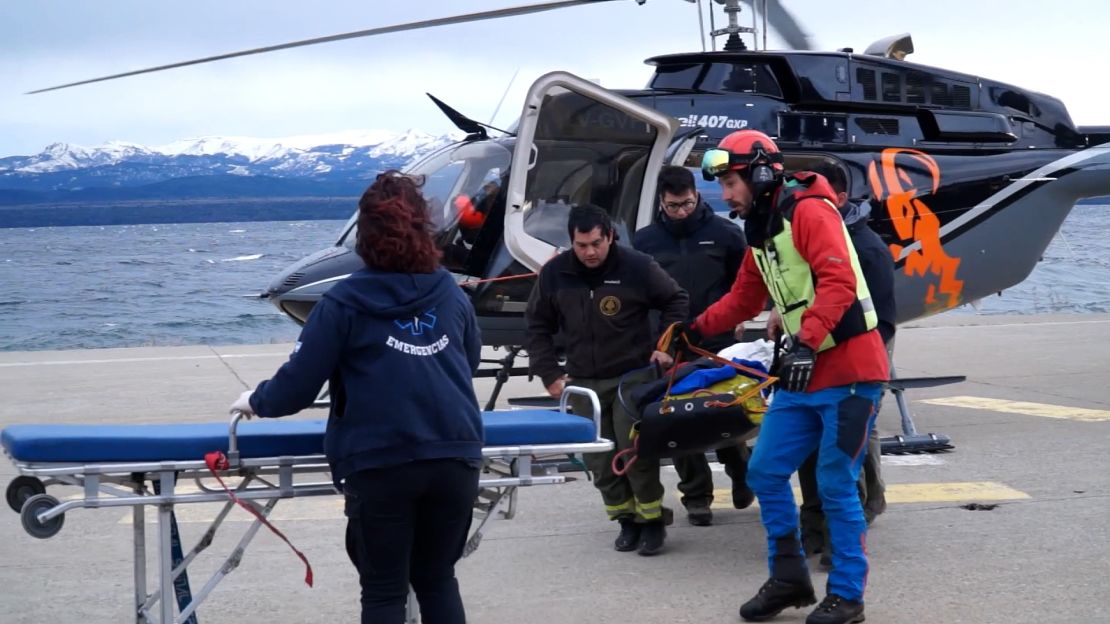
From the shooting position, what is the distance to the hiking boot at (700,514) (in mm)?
6551

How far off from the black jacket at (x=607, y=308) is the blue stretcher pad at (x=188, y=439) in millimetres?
1522

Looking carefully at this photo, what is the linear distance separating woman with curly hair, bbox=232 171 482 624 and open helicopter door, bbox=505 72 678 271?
433 cm

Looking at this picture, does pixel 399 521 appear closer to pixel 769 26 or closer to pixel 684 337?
pixel 684 337

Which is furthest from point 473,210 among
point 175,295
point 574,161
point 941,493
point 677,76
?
point 175,295

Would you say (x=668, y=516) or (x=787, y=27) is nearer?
(x=668, y=516)

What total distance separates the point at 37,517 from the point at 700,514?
136 inches

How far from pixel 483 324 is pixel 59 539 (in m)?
3.26

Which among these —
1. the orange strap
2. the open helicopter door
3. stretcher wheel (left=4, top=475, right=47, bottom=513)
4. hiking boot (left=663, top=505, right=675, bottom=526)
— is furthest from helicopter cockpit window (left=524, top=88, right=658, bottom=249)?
stretcher wheel (left=4, top=475, right=47, bottom=513)

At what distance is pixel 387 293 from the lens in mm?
3793

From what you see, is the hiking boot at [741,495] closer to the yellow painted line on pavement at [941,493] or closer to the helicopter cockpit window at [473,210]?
the yellow painted line on pavement at [941,493]

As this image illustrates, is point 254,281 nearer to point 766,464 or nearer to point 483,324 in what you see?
point 483,324

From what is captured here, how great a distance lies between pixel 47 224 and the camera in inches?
7096

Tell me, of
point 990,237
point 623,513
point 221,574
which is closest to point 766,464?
point 623,513

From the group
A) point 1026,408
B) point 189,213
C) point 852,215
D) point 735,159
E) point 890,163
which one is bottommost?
point 189,213
